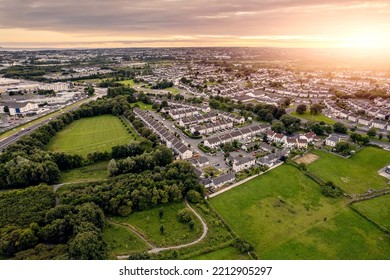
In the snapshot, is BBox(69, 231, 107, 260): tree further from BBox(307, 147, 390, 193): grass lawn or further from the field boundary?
BBox(307, 147, 390, 193): grass lawn

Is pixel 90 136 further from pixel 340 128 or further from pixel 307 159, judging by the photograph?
pixel 340 128

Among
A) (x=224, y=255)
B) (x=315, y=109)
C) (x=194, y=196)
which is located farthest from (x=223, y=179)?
(x=315, y=109)

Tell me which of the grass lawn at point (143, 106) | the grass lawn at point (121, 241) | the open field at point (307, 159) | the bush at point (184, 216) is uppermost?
the grass lawn at point (143, 106)

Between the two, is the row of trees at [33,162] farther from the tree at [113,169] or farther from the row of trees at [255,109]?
the row of trees at [255,109]

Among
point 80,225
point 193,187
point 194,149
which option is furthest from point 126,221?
point 194,149

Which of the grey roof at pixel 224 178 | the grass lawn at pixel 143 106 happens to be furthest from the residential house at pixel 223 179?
the grass lawn at pixel 143 106

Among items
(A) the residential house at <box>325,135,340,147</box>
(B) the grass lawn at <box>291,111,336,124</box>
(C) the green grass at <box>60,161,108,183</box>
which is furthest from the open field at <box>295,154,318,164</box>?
(C) the green grass at <box>60,161,108,183</box>
